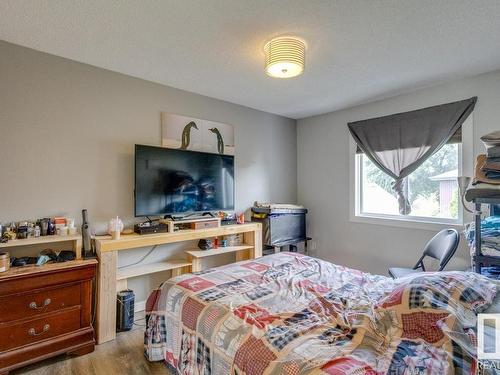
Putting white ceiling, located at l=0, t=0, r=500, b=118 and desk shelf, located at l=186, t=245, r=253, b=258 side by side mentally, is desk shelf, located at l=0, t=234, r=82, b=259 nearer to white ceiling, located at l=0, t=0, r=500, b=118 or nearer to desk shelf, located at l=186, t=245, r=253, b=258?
desk shelf, located at l=186, t=245, r=253, b=258

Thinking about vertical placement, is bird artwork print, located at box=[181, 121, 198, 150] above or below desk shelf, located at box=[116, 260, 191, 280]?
above

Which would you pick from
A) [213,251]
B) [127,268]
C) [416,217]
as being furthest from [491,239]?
[127,268]

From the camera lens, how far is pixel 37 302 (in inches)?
75.3

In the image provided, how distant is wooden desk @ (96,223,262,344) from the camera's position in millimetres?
2236

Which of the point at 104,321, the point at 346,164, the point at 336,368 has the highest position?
the point at 346,164

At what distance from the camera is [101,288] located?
223 centimetres

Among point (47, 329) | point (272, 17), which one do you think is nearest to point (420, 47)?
point (272, 17)

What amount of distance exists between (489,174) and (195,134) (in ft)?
8.88

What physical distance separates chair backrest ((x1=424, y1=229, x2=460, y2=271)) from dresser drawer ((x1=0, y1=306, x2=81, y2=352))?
10.2ft

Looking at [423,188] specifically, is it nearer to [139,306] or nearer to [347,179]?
[347,179]

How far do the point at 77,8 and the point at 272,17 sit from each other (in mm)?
1242

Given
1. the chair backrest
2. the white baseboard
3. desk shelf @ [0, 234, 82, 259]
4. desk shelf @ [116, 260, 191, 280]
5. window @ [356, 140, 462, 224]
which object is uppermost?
window @ [356, 140, 462, 224]

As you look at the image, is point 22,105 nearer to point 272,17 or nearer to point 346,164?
point 272,17

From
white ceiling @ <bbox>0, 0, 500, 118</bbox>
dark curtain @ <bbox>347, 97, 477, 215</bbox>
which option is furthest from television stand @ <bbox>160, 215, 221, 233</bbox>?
dark curtain @ <bbox>347, 97, 477, 215</bbox>
